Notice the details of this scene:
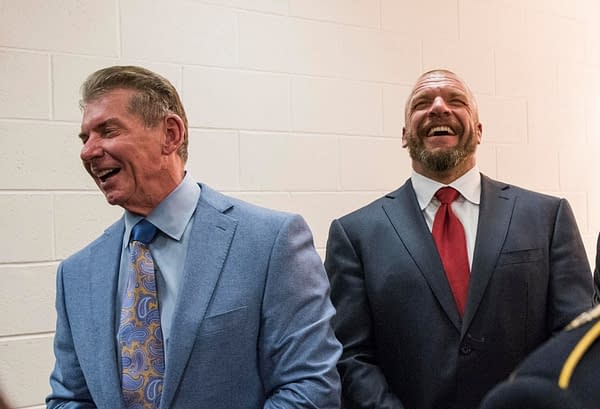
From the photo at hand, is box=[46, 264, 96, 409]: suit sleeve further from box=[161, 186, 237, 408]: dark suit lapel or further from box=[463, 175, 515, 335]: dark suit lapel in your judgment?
box=[463, 175, 515, 335]: dark suit lapel

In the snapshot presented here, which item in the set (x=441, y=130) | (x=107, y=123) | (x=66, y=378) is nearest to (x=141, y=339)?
(x=66, y=378)

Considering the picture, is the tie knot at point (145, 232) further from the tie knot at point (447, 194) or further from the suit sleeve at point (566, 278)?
the suit sleeve at point (566, 278)

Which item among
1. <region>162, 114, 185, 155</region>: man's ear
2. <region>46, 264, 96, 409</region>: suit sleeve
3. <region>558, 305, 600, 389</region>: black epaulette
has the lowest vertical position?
<region>46, 264, 96, 409</region>: suit sleeve

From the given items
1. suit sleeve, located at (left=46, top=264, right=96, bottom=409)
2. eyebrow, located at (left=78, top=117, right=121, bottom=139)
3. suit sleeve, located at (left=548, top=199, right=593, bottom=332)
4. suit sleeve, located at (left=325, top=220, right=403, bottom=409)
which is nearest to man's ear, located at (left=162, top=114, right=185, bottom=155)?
eyebrow, located at (left=78, top=117, right=121, bottom=139)

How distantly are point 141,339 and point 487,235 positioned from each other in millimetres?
923

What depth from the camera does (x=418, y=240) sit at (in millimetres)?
1779

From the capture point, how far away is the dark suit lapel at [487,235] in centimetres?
169

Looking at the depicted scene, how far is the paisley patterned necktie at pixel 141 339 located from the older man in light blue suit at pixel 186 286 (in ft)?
0.06

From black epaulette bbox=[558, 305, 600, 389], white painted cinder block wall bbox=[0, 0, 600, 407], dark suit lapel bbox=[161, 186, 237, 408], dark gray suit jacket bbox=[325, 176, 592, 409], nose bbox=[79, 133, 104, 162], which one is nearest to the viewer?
black epaulette bbox=[558, 305, 600, 389]

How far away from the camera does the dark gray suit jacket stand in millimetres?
1690

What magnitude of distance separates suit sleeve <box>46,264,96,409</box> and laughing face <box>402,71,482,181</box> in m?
1.04

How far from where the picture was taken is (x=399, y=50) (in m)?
2.67

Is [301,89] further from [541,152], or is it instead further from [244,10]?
[541,152]

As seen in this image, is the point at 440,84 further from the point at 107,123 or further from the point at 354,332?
the point at 107,123
